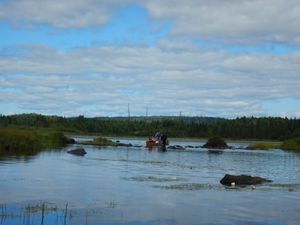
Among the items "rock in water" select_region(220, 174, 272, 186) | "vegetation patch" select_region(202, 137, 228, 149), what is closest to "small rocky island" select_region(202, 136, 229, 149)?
"vegetation patch" select_region(202, 137, 228, 149)

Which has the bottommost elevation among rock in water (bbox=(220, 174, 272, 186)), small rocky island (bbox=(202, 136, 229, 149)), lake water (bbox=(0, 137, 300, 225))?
lake water (bbox=(0, 137, 300, 225))

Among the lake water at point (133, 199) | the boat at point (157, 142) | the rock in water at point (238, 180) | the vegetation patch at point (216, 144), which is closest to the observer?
the lake water at point (133, 199)

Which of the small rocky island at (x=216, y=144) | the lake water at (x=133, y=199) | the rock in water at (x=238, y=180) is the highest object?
the small rocky island at (x=216, y=144)

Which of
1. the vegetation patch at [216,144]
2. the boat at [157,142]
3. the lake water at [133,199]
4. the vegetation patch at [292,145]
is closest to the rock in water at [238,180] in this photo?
the lake water at [133,199]

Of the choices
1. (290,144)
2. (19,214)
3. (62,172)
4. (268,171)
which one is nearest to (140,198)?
(19,214)

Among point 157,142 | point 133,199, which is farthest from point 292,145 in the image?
point 133,199

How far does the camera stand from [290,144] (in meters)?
145

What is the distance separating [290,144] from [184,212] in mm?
121736

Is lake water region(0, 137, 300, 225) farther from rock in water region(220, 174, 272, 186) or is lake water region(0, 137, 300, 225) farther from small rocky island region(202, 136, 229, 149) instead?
small rocky island region(202, 136, 229, 149)

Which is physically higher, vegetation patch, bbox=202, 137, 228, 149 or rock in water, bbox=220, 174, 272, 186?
vegetation patch, bbox=202, 137, 228, 149

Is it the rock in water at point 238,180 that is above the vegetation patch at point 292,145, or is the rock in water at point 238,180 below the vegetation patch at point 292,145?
below

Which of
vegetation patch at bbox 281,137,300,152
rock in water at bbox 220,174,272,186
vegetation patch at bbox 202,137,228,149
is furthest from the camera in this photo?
vegetation patch at bbox 281,137,300,152

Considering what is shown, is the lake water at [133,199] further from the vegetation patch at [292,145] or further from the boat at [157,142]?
the vegetation patch at [292,145]

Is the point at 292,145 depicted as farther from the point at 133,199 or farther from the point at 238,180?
the point at 133,199
